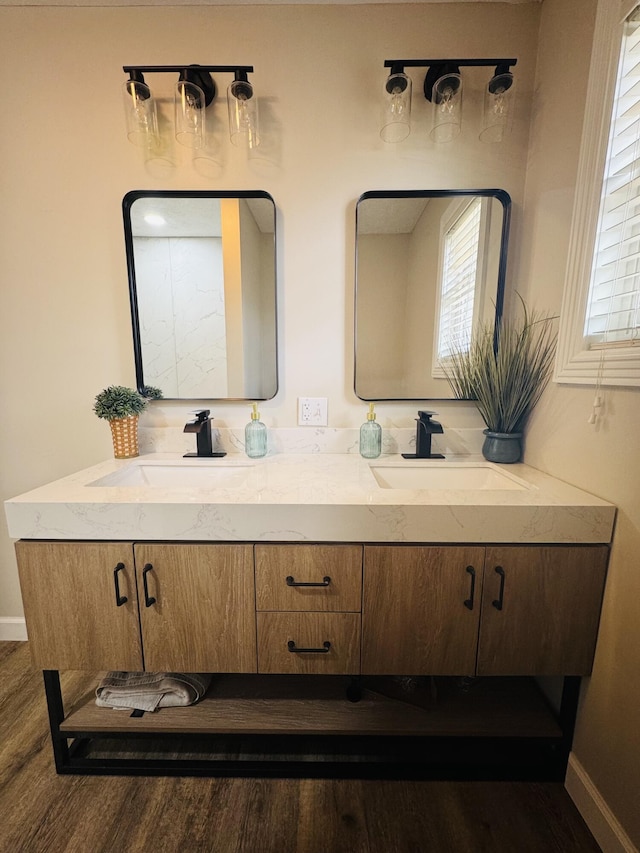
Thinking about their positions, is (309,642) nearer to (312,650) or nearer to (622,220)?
(312,650)

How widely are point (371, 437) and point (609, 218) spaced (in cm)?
96

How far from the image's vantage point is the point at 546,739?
1003 millimetres

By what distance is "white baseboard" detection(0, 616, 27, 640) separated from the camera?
156cm

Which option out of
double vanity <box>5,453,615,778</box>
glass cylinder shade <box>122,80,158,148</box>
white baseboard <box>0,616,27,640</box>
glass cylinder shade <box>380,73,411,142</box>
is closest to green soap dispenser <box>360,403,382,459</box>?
double vanity <box>5,453,615,778</box>

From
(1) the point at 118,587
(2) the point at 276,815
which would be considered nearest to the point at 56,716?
(1) the point at 118,587

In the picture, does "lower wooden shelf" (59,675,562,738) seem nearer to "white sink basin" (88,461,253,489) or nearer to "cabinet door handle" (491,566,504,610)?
"cabinet door handle" (491,566,504,610)

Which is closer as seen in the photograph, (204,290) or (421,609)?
(421,609)

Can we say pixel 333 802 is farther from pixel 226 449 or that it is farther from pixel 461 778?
pixel 226 449

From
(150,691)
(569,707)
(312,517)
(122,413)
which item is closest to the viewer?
(312,517)

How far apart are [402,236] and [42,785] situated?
2182 mm

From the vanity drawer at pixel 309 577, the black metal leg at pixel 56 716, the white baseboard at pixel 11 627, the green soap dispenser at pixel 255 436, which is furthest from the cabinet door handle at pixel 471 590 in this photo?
the white baseboard at pixel 11 627

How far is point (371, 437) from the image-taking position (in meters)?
1.35

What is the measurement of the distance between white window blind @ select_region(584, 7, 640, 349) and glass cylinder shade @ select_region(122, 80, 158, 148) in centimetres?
146

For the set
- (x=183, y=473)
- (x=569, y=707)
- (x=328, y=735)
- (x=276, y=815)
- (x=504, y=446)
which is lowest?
(x=276, y=815)
